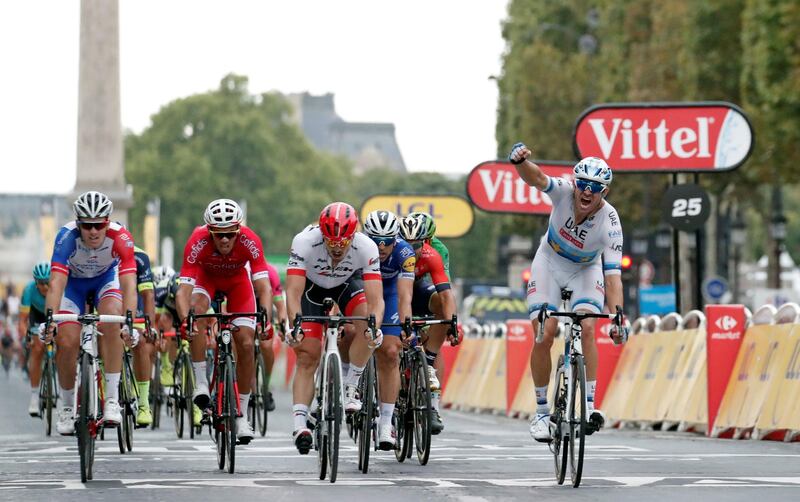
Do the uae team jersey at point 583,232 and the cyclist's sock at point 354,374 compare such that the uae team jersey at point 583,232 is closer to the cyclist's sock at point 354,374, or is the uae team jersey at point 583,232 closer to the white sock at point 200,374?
the cyclist's sock at point 354,374

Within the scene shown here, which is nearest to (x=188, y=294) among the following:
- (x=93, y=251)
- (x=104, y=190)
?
(x=93, y=251)

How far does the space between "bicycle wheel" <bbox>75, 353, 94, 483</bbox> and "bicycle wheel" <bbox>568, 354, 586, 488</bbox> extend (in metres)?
2.98

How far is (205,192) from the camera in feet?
409

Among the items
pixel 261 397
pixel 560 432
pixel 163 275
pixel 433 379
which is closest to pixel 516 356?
pixel 163 275

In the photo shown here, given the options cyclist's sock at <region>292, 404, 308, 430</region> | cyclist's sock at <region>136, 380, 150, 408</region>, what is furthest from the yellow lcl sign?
cyclist's sock at <region>292, 404, 308, 430</region>

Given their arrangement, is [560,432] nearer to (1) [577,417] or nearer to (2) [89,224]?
(1) [577,417]

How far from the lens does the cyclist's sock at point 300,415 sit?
13.4 meters

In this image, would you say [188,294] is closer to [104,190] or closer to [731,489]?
[731,489]

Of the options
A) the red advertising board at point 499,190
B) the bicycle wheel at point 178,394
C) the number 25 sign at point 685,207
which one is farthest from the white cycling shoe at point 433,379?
the red advertising board at point 499,190

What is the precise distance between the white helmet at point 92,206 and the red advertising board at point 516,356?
48.5 ft

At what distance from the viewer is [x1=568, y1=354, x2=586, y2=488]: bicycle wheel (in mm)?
12312

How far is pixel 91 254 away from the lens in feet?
49.0

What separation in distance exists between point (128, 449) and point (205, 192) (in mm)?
108428

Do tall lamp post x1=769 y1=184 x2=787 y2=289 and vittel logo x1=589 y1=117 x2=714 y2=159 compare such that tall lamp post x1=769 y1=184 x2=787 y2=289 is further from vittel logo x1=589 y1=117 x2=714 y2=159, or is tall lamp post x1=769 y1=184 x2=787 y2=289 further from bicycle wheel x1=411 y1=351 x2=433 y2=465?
bicycle wheel x1=411 y1=351 x2=433 y2=465
